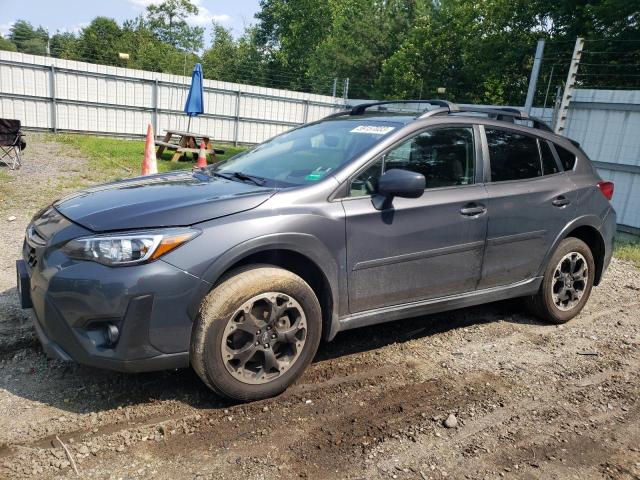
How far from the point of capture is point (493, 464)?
2574mm

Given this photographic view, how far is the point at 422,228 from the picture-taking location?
3412 mm

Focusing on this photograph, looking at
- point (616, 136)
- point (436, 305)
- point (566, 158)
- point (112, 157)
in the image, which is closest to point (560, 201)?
point (566, 158)

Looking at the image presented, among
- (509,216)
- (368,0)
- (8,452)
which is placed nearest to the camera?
(8,452)

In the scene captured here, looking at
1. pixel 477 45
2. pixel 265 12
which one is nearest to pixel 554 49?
pixel 477 45

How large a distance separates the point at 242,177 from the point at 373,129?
0.97 metres

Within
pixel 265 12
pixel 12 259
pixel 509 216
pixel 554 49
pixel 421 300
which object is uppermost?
pixel 265 12

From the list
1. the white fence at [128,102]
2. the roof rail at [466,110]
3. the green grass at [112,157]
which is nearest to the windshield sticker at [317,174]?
the roof rail at [466,110]

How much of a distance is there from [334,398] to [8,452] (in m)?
1.68

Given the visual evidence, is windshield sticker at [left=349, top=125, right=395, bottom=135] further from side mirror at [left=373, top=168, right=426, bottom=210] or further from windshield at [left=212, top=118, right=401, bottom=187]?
side mirror at [left=373, top=168, right=426, bottom=210]

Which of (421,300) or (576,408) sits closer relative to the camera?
(576,408)

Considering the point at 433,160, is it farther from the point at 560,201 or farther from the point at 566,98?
the point at 566,98

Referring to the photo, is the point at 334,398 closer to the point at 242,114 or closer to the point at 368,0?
the point at 242,114

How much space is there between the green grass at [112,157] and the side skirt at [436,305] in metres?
8.56

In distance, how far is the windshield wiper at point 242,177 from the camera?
3.36 m
